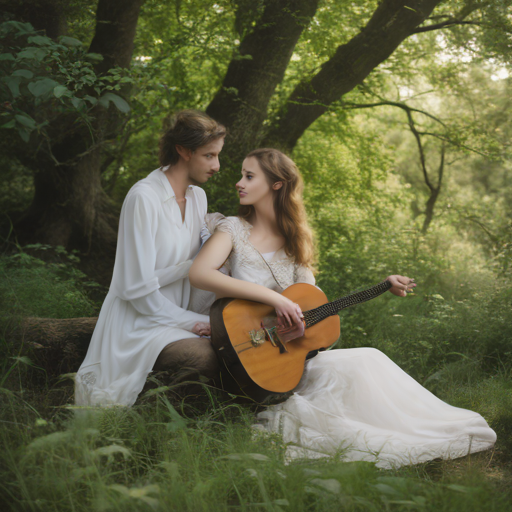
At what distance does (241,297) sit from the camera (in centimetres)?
271

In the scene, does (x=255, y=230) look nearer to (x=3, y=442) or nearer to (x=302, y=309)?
(x=302, y=309)

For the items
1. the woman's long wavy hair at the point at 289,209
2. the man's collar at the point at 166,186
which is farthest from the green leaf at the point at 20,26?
the woman's long wavy hair at the point at 289,209

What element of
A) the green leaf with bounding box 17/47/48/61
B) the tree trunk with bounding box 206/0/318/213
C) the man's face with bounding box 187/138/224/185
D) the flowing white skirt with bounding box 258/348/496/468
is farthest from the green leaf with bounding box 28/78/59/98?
the tree trunk with bounding box 206/0/318/213

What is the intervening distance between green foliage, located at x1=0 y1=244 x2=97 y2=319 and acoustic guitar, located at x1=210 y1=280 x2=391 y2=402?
1819 mm

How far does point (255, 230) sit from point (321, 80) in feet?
11.3

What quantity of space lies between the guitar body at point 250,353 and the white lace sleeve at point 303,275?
1.49 feet

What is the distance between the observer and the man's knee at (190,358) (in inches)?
103

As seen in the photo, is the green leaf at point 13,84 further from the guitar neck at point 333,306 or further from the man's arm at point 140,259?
the guitar neck at point 333,306

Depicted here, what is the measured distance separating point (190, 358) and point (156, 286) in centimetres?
47

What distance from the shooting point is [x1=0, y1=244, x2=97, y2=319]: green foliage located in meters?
3.95

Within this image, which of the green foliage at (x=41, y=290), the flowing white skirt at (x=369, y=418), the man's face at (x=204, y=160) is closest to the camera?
the flowing white skirt at (x=369, y=418)

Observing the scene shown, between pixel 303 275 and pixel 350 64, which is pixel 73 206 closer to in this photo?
pixel 303 275

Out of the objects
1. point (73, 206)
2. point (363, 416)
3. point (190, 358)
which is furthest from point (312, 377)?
point (73, 206)

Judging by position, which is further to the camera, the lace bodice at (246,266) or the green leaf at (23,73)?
the lace bodice at (246,266)
